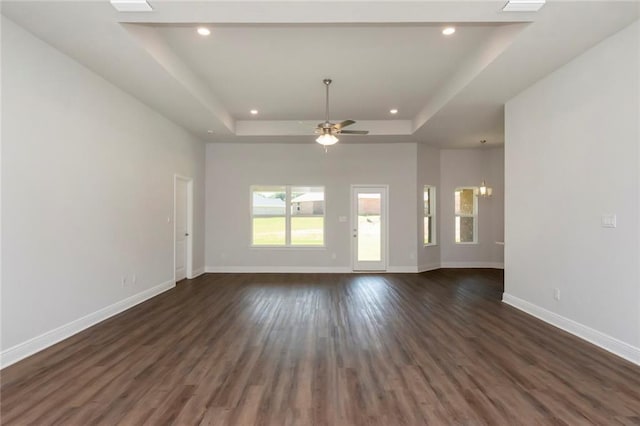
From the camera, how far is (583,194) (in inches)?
141

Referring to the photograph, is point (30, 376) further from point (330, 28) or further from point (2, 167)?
point (330, 28)

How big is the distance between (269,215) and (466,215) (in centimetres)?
499

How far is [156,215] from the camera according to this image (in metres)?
5.45

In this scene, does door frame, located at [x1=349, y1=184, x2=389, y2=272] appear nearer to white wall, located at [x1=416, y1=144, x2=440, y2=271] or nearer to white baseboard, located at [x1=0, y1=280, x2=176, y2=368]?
white wall, located at [x1=416, y1=144, x2=440, y2=271]

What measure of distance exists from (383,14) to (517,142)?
3.04 meters

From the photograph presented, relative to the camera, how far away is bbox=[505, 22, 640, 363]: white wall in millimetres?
3070

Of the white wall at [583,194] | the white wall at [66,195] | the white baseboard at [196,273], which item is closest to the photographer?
the white wall at [66,195]

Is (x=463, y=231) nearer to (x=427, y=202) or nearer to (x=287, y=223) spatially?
(x=427, y=202)

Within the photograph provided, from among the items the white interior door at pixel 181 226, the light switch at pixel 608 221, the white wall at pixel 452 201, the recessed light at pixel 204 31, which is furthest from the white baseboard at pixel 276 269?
the recessed light at pixel 204 31

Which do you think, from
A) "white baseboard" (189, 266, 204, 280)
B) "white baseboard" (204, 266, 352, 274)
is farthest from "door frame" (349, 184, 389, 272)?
"white baseboard" (189, 266, 204, 280)

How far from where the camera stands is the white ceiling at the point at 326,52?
2807mm

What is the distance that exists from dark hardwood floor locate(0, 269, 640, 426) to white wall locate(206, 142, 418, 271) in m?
3.05

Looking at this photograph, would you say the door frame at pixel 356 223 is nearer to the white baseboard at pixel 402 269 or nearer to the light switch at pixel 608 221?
the white baseboard at pixel 402 269

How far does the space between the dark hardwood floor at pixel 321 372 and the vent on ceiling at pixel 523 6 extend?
299 cm
